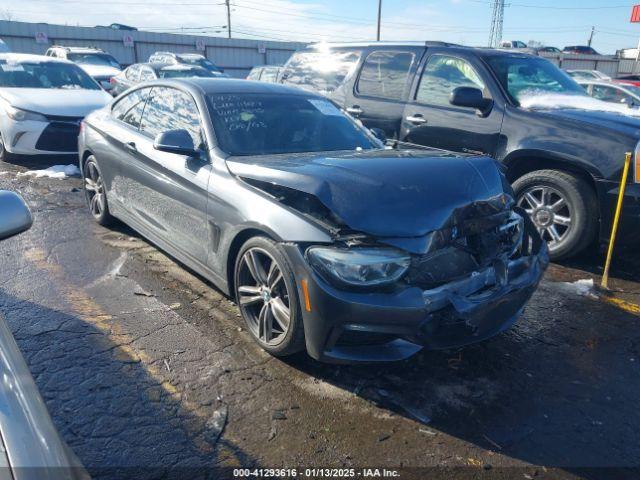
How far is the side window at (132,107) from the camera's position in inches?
183

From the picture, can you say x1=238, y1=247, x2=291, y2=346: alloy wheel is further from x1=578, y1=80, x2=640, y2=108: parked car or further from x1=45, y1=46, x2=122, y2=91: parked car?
x1=45, y1=46, x2=122, y2=91: parked car

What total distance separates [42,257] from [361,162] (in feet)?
10.7

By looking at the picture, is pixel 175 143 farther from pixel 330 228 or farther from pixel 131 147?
pixel 330 228

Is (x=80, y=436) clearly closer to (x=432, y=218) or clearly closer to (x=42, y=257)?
(x=432, y=218)

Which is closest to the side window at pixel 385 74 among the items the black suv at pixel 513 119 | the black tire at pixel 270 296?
the black suv at pixel 513 119

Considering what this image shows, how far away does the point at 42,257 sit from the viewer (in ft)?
15.2

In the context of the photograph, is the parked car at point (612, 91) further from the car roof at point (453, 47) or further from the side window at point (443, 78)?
the side window at point (443, 78)

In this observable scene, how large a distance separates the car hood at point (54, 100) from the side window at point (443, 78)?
16.9 ft

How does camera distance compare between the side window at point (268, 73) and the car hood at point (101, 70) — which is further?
the car hood at point (101, 70)

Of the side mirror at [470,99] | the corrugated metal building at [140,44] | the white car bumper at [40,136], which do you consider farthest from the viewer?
the corrugated metal building at [140,44]

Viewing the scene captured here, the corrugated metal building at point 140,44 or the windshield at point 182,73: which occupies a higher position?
the corrugated metal building at point 140,44

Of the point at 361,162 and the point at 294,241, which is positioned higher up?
the point at 361,162

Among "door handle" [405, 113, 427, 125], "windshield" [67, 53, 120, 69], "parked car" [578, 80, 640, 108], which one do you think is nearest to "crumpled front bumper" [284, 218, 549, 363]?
Answer: "door handle" [405, 113, 427, 125]

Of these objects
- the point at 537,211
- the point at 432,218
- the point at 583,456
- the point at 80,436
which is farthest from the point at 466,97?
the point at 80,436
